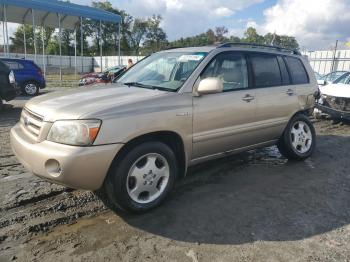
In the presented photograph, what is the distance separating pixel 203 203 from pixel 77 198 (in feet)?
4.88

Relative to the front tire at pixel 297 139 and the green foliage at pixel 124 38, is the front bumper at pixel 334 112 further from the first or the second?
the green foliage at pixel 124 38

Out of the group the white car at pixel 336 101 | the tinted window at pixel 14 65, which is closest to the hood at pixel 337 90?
the white car at pixel 336 101

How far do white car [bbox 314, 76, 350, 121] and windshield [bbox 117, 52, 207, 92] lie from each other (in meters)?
5.68

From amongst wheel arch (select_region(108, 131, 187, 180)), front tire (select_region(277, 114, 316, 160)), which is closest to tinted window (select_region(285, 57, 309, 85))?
A: front tire (select_region(277, 114, 316, 160))

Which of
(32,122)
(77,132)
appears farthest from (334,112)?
(32,122)

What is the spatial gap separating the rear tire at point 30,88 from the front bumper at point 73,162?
13.2 m

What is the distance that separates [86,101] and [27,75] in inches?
520

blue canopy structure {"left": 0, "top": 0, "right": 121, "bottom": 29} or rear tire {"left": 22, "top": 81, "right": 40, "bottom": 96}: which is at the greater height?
blue canopy structure {"left": 0, "top": 0, "right": 121, "bottom": 29}

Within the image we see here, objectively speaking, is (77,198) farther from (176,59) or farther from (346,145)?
(346,145)

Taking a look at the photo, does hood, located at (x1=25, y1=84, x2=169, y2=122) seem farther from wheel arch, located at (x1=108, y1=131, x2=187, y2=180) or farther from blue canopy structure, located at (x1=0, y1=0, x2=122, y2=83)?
blue canopy structure, located at (x1=0, y1=0, x2=122, y2=83)

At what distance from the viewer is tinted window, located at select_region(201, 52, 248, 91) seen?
4.29 m

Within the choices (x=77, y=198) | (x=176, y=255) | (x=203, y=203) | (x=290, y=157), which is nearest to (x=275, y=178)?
(x=290, y=157)

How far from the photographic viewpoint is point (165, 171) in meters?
3.78

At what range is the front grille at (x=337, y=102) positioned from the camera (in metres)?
8.56
